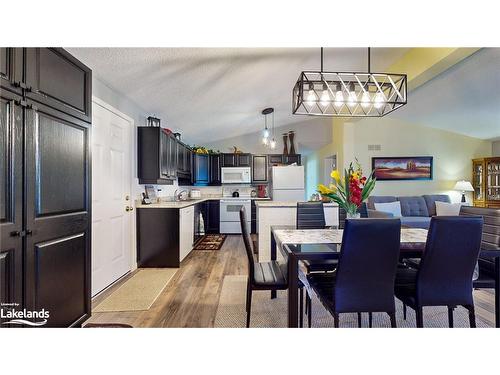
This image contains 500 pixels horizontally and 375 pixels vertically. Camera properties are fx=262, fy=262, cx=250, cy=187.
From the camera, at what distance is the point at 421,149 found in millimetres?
6102

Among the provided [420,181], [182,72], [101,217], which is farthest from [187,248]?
[420,181]

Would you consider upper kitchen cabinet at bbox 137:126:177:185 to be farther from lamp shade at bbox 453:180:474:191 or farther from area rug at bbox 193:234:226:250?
lamp shade at bbox 453:180:474:191

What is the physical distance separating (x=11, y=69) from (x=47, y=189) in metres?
0.62

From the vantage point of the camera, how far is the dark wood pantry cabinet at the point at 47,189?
4.11 ft

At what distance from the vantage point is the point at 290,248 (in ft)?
5.82

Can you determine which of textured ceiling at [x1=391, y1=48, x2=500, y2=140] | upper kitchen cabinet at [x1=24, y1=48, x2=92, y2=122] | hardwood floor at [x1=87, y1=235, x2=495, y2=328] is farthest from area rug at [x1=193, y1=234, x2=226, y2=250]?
textured ceiling at [x1=391, y1=48, x2=500, y2=140]

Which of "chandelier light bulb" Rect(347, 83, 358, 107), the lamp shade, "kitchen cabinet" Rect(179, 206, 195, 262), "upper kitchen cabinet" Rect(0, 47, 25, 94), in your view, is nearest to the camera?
"upper kitchen cabinet" Rect(0, 47, 25, 94)

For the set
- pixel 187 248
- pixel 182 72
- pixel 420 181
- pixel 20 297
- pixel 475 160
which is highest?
pixel 182 72

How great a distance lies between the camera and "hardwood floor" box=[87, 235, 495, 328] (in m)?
2.17

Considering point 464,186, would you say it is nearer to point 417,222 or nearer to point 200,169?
point 417,222

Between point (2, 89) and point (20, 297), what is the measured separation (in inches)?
39.6

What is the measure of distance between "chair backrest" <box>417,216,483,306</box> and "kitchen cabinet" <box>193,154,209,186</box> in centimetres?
505
